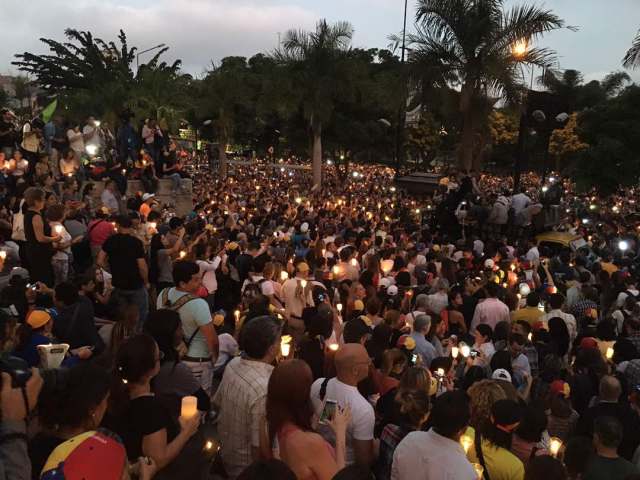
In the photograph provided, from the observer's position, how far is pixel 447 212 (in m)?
17.2

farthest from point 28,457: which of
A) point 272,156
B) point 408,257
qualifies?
point 272,156

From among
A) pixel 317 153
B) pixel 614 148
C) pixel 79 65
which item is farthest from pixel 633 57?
pixel 79 65

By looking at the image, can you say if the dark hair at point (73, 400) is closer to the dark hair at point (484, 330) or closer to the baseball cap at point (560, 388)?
the baseball cap at point (560, 388)

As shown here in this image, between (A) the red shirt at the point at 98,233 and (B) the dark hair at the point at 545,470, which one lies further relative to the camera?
(A) the red shirt at the point at 98,233

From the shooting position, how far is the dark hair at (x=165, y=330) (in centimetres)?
375

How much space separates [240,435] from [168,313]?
92 cm

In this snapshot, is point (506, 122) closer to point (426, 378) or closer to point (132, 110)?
point (132, 110)

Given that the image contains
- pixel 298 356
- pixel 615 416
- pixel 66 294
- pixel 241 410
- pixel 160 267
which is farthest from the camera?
pixel 160 267

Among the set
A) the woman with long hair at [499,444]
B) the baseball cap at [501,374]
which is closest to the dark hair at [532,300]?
the baseball cap at [501,374]

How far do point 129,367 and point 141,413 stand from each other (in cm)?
26

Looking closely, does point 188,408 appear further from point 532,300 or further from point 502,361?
point 532,300

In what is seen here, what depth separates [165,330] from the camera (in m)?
3.76

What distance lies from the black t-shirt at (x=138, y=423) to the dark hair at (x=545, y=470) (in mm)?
1902

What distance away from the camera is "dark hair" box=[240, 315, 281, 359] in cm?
357
